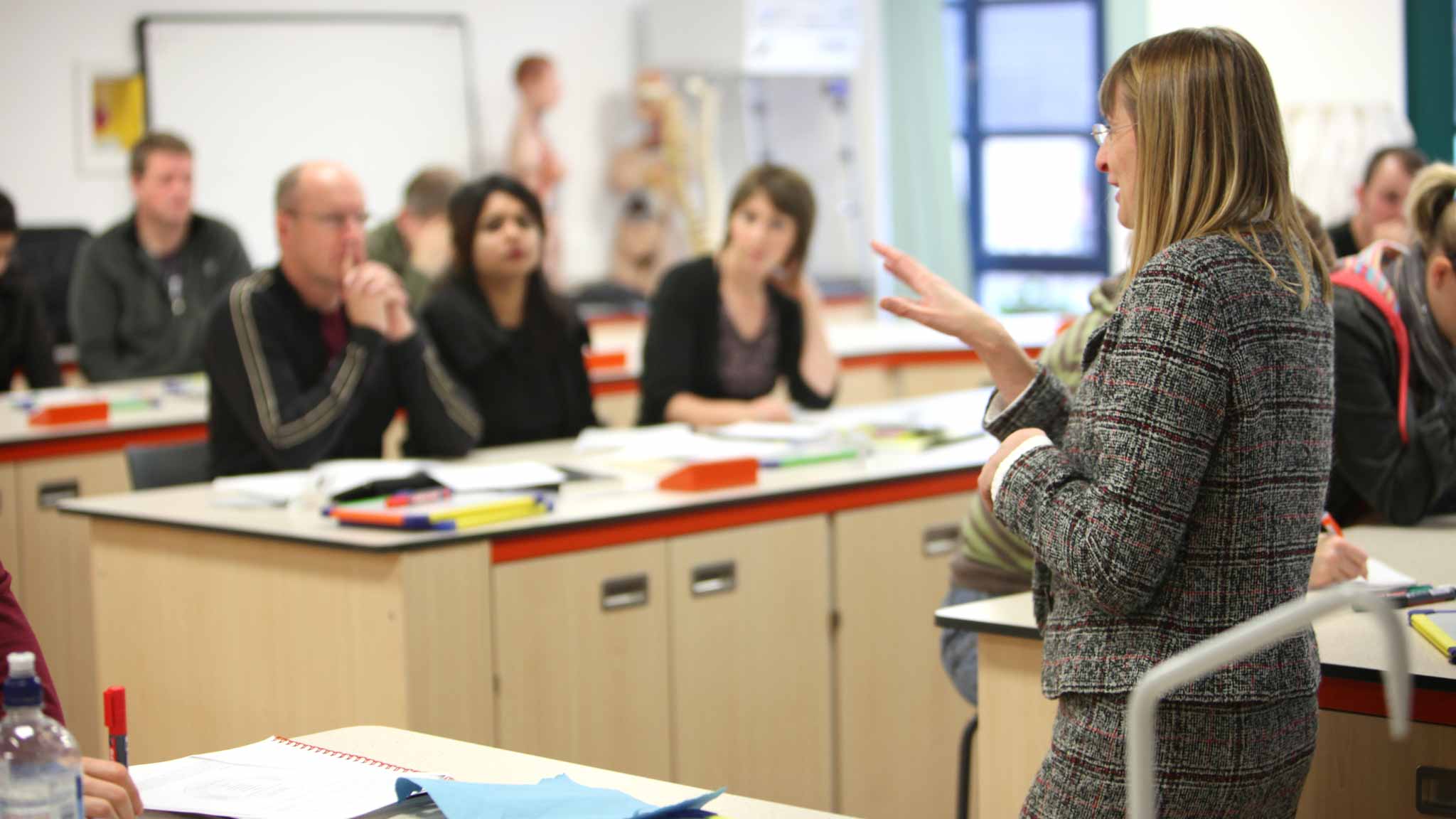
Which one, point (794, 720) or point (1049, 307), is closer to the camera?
point (794, 720)

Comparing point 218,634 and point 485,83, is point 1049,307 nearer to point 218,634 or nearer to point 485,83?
point 485,83

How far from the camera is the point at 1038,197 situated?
873 centimetres

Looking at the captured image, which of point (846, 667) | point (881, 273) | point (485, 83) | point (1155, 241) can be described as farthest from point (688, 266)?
point (881, 273)

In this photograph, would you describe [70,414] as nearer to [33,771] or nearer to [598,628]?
[598,628]

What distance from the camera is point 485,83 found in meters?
7.48

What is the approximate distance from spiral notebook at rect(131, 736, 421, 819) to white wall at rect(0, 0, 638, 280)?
17.5 ft

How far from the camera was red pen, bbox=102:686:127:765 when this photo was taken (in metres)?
1.33

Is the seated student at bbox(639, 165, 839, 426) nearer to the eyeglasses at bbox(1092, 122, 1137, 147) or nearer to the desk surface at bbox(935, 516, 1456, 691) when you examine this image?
the desk surface at bbox(935, 516, 1456, 691)

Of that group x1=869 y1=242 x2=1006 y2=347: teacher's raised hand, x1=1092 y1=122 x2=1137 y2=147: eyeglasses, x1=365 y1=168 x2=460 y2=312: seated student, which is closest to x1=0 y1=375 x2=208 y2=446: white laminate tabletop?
x1=365 y1=168 x2=460 y2=312: seated student

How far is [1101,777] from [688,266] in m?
2.79

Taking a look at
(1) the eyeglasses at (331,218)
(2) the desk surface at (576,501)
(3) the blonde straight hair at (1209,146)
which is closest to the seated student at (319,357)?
(1) the eyeglasses at (331,218)

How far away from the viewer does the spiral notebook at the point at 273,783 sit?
1.41 metres

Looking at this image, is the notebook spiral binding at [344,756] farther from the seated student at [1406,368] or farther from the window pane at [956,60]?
the window pane at [956,60]

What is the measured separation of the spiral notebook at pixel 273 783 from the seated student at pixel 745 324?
96.0 inches
